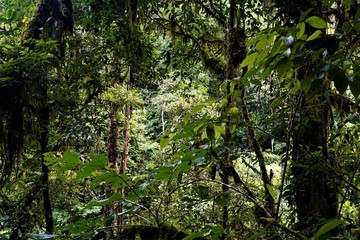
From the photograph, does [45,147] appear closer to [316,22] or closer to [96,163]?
[96,163]

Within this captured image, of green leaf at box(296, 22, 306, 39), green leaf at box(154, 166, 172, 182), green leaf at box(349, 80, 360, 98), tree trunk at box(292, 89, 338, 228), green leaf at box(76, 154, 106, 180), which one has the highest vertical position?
green leaf at box(296, 22, 306, 39)

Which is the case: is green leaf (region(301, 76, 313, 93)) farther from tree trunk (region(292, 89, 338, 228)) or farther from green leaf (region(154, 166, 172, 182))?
tree trunk (region(292, 89, 338, 228))

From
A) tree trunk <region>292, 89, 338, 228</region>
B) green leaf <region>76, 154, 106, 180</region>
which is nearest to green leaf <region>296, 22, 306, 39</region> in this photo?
green leaf <region>76, 154, 106, 180</region>

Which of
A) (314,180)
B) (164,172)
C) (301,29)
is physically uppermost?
(301,29)

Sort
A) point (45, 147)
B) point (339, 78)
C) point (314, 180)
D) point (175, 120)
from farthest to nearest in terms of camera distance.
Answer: point (45, 147) → point (175, 120) → point (314, 180) → point (339, 78)

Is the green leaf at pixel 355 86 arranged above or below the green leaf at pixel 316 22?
below

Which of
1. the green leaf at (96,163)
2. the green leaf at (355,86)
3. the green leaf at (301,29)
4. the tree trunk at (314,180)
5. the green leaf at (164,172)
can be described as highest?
the green leaf at (301,29)

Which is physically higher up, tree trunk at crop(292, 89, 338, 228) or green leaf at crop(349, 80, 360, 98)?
green leaf at crop(349, 80, 360, 98)

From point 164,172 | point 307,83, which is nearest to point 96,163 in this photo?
point 164,172

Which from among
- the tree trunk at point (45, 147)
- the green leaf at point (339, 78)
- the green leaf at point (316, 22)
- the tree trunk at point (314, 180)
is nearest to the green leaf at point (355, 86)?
the green leaf at point (339, 78)

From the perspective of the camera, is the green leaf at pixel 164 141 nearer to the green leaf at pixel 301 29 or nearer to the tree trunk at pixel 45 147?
the green leaf at pixel 301 29

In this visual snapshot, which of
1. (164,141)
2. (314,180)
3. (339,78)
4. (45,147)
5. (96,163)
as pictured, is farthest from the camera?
(45,147)

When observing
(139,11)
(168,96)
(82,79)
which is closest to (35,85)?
(82,79)

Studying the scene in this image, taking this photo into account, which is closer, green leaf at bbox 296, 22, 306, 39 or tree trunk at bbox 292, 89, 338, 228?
green leaf at bbox 296, 22, 306, 39
